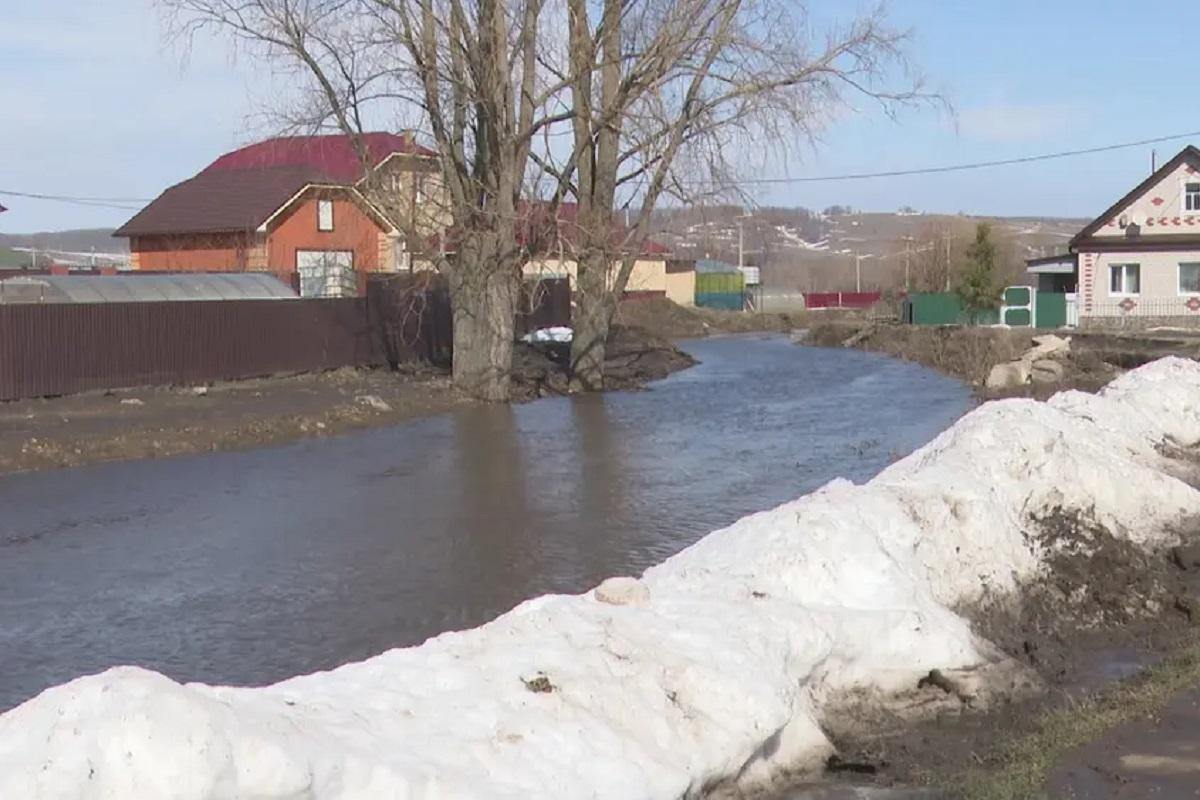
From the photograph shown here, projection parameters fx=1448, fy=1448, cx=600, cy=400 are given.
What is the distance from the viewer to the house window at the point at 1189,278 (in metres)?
50.8

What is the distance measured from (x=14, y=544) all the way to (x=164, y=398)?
40.8 feet

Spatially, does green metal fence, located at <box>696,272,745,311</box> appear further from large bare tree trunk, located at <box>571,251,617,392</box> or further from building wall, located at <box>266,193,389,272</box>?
large bare tree trunk, located at <box>571,251,617,392</box>

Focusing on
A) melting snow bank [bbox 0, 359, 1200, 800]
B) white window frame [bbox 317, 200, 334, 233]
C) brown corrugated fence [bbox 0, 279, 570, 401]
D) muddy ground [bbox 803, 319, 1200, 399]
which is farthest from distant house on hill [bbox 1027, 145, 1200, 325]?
melting snow bank [bbox 0, 359, 1200, 800]

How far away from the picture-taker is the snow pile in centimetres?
4216

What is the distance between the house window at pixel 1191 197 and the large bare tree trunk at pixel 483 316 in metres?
30.8

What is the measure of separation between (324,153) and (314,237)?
5.98 metres

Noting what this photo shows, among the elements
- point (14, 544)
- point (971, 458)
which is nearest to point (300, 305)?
point (14, 544)

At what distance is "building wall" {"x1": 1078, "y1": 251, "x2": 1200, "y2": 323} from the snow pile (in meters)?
19.6

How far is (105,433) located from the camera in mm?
21344

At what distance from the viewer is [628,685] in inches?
252

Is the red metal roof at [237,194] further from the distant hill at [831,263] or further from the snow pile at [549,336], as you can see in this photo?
the distant hill at [831,263]

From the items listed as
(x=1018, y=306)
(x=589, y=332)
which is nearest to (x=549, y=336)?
(x=589, y=332)

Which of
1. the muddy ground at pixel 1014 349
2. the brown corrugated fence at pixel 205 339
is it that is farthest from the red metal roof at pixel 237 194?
the muddy ground at pixel 1014 349

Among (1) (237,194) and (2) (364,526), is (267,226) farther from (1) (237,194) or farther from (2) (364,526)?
(2) (364,526)
